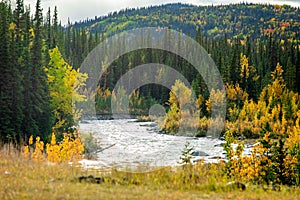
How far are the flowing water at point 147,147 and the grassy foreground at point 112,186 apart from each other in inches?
396

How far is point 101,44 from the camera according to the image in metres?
102

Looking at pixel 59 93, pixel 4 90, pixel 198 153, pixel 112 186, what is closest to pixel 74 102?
pixel 59 93

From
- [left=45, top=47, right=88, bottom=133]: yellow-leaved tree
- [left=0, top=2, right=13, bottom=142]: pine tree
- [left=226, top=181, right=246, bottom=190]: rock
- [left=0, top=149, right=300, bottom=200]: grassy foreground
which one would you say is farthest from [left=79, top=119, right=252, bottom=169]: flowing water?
[left=226, top=181, right=246, bottom=190]: rock

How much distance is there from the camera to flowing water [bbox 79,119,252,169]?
2871cm

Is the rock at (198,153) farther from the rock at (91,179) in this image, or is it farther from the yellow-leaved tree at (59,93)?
the rock at (91,179)

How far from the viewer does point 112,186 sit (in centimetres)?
1277

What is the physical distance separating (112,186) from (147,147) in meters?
24.3

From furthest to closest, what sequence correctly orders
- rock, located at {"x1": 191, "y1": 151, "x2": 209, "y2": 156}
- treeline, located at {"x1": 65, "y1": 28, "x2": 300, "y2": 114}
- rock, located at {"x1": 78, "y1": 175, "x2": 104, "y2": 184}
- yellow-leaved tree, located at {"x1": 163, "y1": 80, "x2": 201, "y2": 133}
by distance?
treeline, located at {"x1": 65, "y1": 28, "x2": 300, "y2": 114}, yellow-leaved tree, located at {"x1": 163, "y1": 80, "x2": 201, "y2": 133}, rock, located at {"x1": 191, "y1": 151, "x2": 209, "y2": 156}, rock, located at {"x1": 78, "y1": 175, "x2": 104, "y2": 184}

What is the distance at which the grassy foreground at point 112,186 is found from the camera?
1128 cm

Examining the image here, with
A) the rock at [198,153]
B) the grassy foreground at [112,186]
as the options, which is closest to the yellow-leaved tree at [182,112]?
the rock at [198,153]

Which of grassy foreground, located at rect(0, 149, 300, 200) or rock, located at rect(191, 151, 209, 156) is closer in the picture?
grassy foreground, located at rect(0, 149, 300, 200)

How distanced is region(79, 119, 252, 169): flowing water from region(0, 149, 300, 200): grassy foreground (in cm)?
1005

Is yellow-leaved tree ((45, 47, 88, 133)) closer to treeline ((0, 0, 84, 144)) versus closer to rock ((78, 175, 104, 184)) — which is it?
treeline ((0, 0, 84, 144))

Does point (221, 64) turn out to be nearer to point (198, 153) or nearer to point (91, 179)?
point (198, 153)
